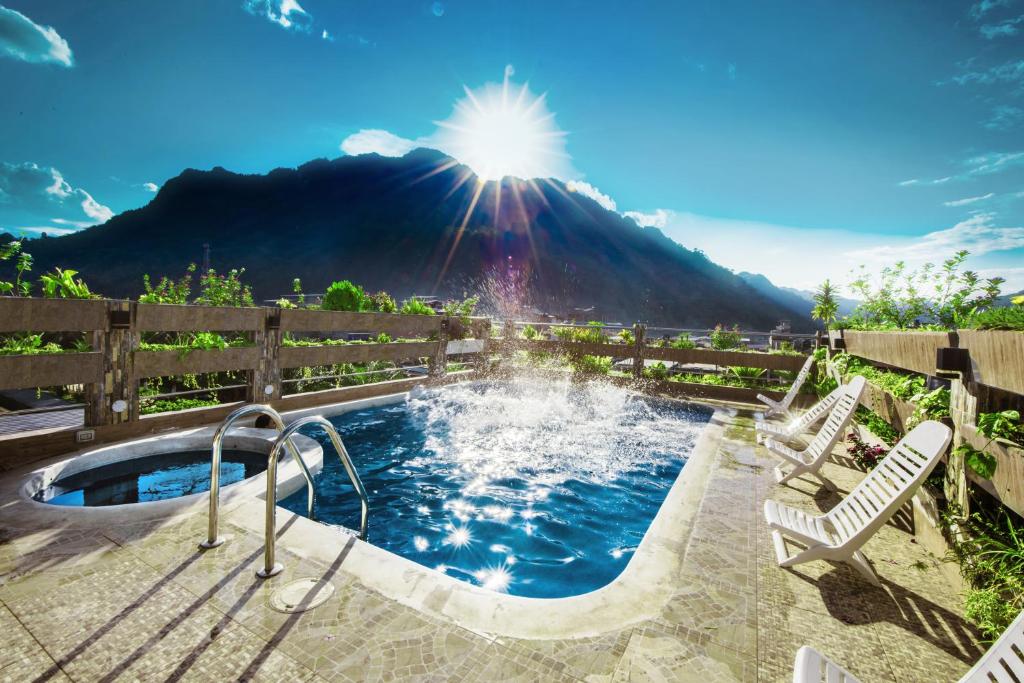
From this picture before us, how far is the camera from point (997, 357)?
8.94ft

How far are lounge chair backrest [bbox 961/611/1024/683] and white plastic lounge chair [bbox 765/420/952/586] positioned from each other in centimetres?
143

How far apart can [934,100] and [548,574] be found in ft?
61.7

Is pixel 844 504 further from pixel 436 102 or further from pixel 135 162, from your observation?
pixel 135 162

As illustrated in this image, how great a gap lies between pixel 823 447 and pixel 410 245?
102193mm

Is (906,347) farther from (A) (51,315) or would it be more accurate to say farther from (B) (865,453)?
(A) (51,315)

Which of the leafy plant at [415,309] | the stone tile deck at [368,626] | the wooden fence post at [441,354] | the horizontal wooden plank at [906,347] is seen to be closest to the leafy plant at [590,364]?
the wooden fence post at [441,354]

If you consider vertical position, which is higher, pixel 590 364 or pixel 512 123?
pixel 512 123

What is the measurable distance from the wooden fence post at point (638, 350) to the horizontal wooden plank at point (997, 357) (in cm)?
929

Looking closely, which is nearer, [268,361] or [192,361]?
[192,361]

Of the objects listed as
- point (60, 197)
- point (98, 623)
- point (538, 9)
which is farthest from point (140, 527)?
point (60, 197)

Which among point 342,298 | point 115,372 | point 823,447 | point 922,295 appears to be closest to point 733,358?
point 922,295

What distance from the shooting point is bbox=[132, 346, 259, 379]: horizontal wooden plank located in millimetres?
5844

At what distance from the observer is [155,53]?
4419 cm

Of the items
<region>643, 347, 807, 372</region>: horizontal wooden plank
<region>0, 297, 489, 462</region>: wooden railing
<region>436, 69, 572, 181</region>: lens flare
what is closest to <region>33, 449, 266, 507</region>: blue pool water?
<region>0, 297, 489, 462</region>: wooden railing
